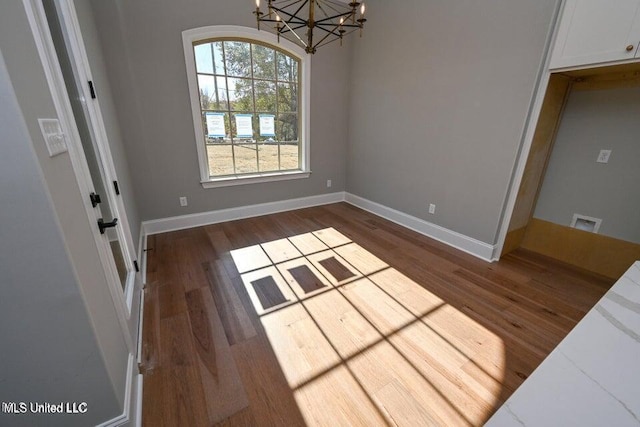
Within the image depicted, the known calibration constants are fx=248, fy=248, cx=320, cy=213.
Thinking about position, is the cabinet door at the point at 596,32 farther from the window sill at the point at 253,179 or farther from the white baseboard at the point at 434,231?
the window sill at the point at 253,179

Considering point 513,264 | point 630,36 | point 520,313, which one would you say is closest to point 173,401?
point 520,313

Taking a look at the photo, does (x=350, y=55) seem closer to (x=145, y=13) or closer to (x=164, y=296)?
(x=145, y=13)

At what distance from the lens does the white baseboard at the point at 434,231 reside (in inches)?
105

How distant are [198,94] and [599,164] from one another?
411 centimetres

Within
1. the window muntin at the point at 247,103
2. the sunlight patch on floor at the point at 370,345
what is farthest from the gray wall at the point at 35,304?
the window muntin at the point at 247,103

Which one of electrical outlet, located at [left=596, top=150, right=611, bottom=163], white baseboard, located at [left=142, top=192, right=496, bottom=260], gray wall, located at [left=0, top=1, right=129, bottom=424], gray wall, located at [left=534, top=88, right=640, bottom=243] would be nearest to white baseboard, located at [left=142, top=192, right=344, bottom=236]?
white baseboard, located at [left=142, top=192, right=496, bottom=260]

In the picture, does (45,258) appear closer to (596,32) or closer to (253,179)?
(253,179)

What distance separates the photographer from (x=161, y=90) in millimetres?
2705

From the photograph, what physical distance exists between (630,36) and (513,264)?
193cm

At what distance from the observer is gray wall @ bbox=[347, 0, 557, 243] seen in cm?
221

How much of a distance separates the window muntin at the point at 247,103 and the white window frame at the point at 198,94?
6cm

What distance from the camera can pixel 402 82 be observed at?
123 inches

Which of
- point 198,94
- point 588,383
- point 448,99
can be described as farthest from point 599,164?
point 198,94

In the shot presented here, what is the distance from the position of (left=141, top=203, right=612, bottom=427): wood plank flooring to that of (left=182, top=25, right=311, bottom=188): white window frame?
95 cm
